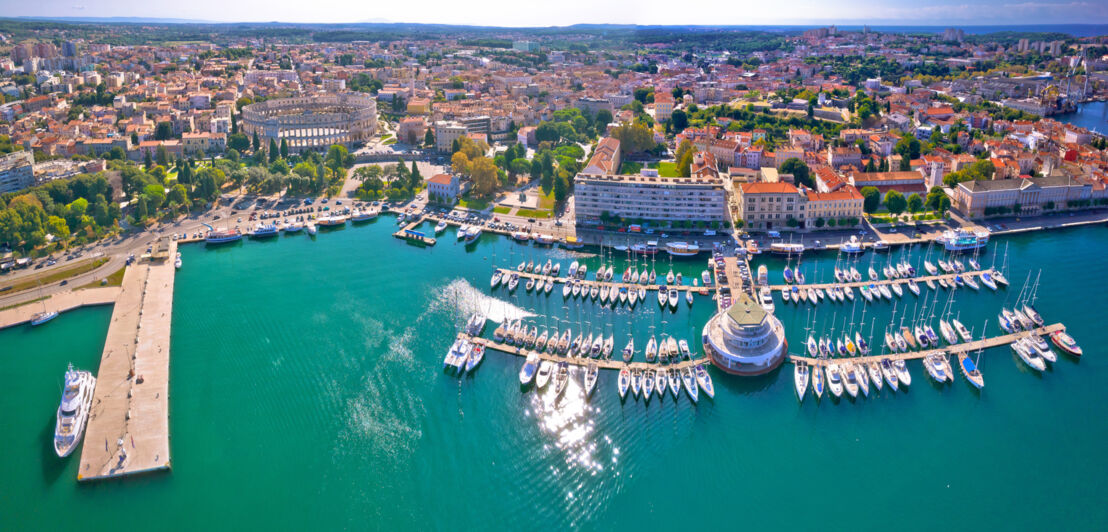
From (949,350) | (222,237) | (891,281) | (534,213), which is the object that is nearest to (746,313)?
(949,350)

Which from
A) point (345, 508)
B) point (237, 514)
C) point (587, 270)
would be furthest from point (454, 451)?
point (587, 270)

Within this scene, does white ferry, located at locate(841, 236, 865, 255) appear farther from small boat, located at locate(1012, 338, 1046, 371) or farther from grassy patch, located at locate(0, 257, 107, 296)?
grassy patch, located at locate(0, 257, 107, 296)

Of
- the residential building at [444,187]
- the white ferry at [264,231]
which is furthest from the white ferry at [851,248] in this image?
the white ferry at [264,231]

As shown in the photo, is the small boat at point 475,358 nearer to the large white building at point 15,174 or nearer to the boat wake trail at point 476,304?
the boat wake trail at point 476,304

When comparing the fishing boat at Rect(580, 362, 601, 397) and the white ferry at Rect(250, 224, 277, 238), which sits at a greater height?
the white ferry at Rect(250, 224, 277, 238)

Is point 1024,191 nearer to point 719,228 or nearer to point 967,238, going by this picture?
point 967,238

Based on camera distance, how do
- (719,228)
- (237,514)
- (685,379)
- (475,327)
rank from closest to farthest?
(237,514) < (685,379) < (475,327) < (719,228)

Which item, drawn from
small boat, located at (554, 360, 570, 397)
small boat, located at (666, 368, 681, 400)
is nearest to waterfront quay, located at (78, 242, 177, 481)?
small boat, located at (554, 360, 570, 397)
